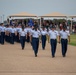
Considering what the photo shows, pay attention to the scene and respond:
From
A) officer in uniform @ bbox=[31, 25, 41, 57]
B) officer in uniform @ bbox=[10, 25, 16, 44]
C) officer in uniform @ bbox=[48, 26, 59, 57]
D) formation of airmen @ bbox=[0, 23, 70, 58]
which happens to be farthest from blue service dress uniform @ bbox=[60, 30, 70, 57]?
officer in uniform @ bbox=[10, 25, 16, 44]

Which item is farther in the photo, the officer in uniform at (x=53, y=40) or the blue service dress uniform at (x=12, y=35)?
the blue service dress uniform at (x=12, y=35)

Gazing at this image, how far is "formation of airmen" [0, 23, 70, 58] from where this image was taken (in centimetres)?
2344

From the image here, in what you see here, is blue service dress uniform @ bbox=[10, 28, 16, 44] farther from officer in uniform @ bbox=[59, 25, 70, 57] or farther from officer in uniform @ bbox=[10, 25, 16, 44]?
officer in uniform @ bbox=[59, 25, 70, 57]

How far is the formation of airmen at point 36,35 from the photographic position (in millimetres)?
23438

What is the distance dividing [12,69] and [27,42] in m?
22.7

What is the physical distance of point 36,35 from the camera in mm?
23703

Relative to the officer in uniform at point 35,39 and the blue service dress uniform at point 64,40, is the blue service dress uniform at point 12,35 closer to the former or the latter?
the officer in uniform at point 35,39

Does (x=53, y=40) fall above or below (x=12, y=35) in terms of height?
above

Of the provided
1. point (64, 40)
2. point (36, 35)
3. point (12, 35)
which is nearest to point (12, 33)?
point (12, 35)

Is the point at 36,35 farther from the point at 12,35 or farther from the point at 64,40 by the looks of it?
the point at 12,35

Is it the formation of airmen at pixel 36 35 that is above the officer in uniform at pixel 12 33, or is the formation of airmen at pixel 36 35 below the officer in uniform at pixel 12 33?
above

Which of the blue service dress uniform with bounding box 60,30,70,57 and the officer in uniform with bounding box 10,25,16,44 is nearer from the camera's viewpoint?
the blue service dress uniform with bounding box 60,30,70,57

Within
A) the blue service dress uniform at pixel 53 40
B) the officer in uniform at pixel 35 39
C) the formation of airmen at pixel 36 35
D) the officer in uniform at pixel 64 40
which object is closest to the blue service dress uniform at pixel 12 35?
the formation of airmen at pixel 36 35

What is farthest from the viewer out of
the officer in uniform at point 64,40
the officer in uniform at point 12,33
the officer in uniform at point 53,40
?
the officer in uniform at point 12,33
